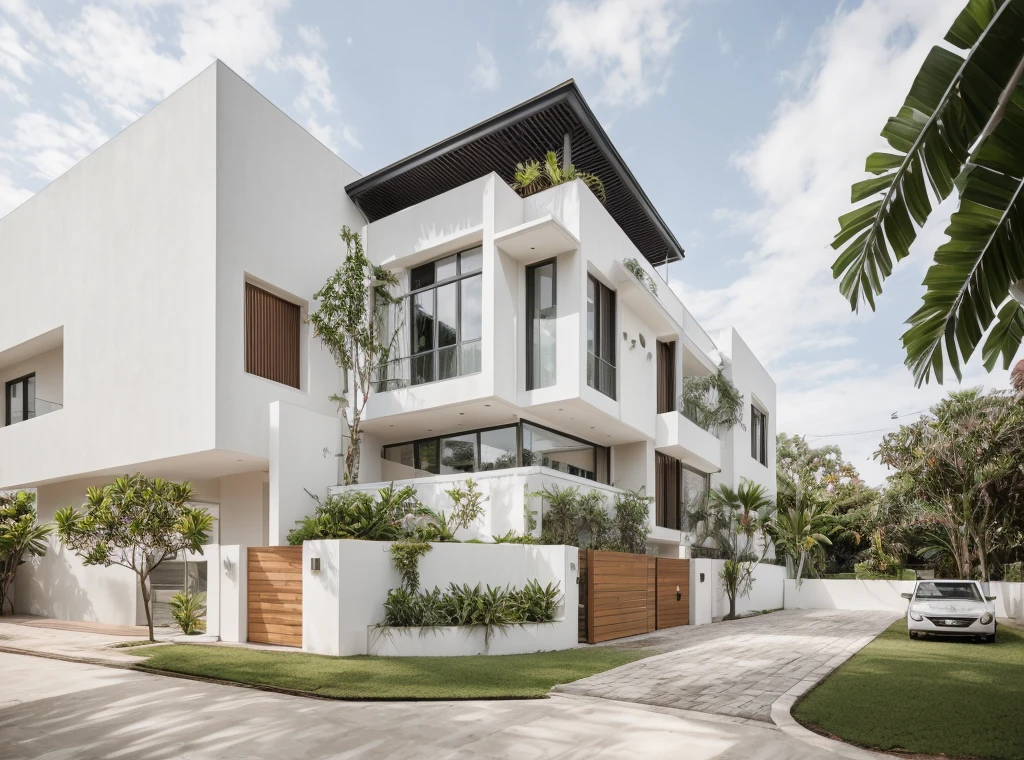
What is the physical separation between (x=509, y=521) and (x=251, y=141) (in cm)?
1003

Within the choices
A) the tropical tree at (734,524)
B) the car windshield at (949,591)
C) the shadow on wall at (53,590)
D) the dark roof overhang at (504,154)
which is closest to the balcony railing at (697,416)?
the tropical tree at (734,524)

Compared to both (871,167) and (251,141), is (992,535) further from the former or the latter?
(251,141)

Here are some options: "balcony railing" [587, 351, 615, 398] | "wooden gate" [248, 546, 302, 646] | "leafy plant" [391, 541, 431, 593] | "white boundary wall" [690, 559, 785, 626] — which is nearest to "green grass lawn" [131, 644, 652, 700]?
"wooden gate" [248, 546, 302, 646]

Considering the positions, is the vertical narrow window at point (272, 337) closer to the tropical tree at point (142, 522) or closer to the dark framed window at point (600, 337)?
the tropical tree at point (142, 522)

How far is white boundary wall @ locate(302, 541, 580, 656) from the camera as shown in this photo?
11.4 meters

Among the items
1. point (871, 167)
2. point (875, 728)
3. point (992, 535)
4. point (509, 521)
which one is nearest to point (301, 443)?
point (509, 521)

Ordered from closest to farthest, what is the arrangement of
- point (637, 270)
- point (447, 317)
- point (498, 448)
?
1. point (447, 317)
2. point (498, 448)
3. point (637, 270)

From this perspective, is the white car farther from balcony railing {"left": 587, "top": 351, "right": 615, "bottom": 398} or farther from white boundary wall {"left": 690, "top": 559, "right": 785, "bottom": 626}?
balcony railing {"left": 587, "top": 351, "right": 615, "bottom": 398}

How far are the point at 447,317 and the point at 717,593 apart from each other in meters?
11.5

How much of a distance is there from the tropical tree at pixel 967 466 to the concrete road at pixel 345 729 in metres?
16.1

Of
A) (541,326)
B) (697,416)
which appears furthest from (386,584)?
(697,416)

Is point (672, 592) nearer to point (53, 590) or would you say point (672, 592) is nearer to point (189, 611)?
point (189, 611)

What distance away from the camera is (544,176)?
18.3 meters

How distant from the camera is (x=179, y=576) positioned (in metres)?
15.5
